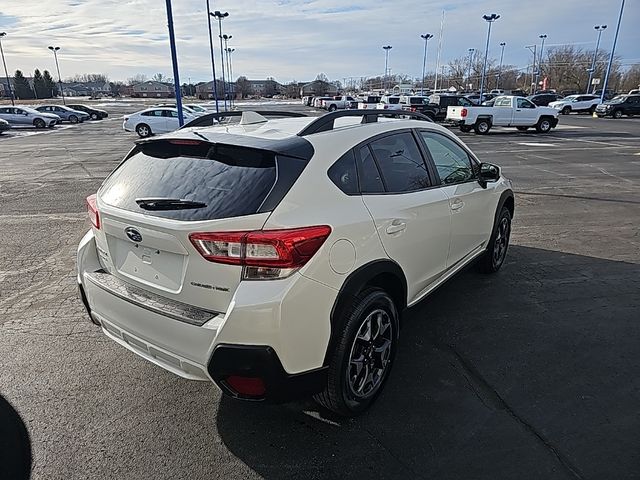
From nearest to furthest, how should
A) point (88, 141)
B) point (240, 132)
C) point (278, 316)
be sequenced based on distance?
point (278, 316)
point (240, 132)
point (88, 141)

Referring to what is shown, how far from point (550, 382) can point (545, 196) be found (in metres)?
6.97

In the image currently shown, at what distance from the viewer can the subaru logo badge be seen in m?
2.49

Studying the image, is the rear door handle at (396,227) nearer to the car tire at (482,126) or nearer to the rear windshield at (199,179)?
the rear windshield at (199,179)

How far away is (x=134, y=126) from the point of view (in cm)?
2500

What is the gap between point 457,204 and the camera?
3.76m

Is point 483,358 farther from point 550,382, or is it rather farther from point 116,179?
point 116,179

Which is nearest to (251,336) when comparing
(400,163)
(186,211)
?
(186,211)

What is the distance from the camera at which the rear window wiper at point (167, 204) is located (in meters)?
2.40

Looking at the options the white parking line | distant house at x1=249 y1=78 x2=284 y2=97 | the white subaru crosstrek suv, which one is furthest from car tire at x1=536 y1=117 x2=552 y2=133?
distant house at x1=249 y1=78 x2=284 y2=97

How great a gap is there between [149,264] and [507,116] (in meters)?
26.0

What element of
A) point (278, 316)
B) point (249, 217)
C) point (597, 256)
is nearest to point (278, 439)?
point (278, 316)

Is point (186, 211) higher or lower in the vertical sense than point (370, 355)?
higher

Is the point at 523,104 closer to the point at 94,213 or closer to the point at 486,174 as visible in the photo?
the point at 486,174

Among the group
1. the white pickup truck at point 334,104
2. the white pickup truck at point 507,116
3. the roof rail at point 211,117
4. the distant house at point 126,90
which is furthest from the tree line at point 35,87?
the roof rail at point 211,117
